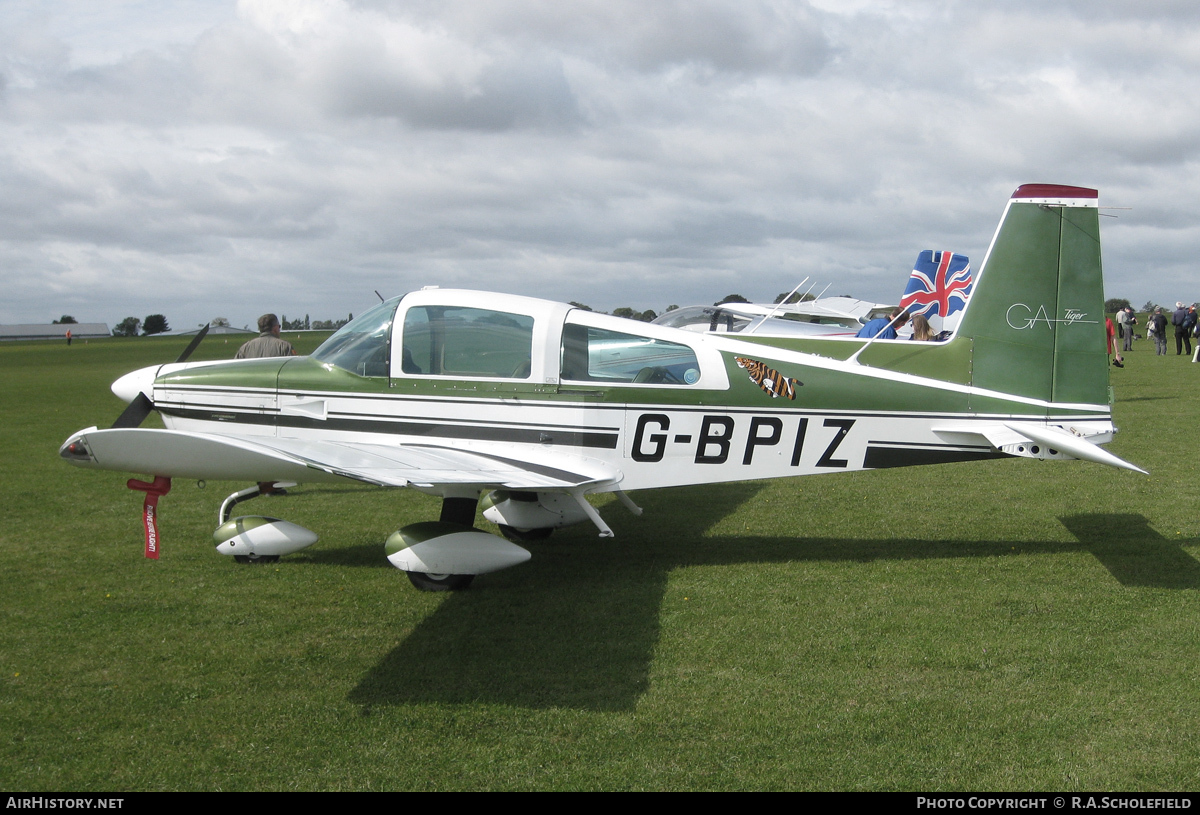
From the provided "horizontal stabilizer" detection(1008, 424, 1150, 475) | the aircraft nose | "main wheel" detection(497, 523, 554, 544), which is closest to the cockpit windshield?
the aircraft nose

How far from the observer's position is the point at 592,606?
18.7 feet

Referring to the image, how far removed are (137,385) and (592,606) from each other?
12.5ft

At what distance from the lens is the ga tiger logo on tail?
20.5 feet

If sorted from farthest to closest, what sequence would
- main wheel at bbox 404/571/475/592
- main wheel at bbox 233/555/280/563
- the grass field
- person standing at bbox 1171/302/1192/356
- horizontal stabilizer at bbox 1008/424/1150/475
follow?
person standing at bbox 1171/302/1192/356 < main wheel at bbox 233/555/280/563 < main wheel at bbox 404/571/475/592 < horizontal stabilizer at bbox 1008/424/1150/475 < the grass field

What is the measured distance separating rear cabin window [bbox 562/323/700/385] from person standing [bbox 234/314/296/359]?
3.60 m

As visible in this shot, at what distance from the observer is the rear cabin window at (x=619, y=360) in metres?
6.29

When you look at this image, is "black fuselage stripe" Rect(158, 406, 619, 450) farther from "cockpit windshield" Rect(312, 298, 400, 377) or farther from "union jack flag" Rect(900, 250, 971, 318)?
"union jack flag" Rect(900, 250, 971, 318)

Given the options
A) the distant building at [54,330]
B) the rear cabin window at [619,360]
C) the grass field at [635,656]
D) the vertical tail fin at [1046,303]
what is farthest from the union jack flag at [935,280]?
the distant building at [54,330]

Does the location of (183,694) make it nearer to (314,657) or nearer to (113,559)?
(314,657)

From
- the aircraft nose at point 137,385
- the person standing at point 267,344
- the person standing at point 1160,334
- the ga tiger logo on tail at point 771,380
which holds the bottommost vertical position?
the aircraft nose at point 137,385

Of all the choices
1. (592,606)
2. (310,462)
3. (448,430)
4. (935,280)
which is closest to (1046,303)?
(592,606)

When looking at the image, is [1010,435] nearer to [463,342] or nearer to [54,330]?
[463,342]

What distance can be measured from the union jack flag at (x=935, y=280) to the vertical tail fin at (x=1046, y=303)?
14375mm

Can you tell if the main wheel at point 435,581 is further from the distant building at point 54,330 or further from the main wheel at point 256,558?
the distant building at point 54,330
